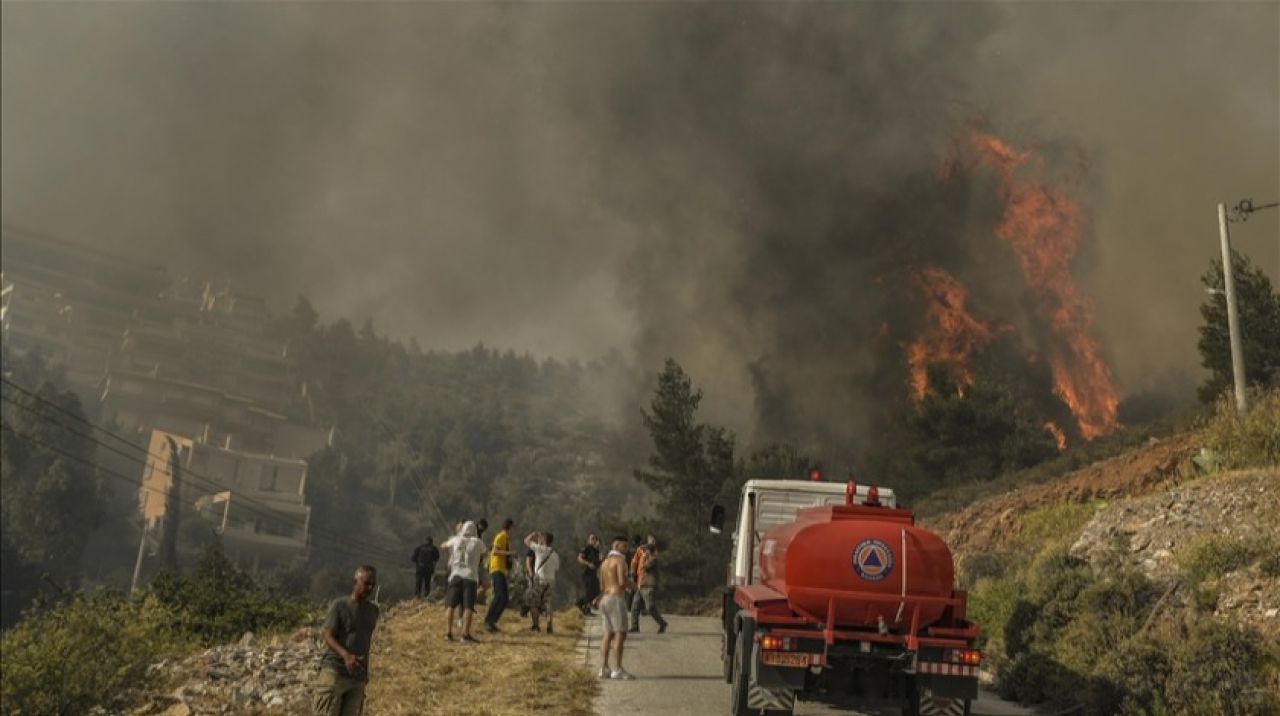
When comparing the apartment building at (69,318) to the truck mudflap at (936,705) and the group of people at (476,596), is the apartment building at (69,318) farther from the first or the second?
the truck mudflap at (936,705)

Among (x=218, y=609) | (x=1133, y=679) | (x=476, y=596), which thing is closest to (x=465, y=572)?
(x=476, y=596)

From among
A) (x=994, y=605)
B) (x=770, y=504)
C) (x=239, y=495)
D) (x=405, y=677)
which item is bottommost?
(x=405, y=677)

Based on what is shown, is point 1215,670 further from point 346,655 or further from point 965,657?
point 346,655

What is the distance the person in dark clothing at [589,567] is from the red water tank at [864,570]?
9.00 metres

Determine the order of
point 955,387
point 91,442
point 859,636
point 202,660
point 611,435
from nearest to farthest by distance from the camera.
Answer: point 859,636, point 202,660, point 955,387, point 91,442, point 611,435

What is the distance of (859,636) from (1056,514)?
16.3 meters

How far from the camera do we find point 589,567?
19.7 metres

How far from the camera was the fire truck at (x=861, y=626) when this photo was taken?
30.0 ft

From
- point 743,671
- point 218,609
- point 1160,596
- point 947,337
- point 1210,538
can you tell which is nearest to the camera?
point 743,671

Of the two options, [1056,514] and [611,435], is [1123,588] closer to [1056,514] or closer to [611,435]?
[1056,514]

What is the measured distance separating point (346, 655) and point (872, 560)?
199 inches

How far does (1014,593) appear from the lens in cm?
1641

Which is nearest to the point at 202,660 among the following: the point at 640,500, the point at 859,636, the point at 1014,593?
the point at 859,636

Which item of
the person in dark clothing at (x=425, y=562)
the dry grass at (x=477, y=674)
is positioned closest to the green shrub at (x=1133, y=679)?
the dry grass at (x=477, y=674)
